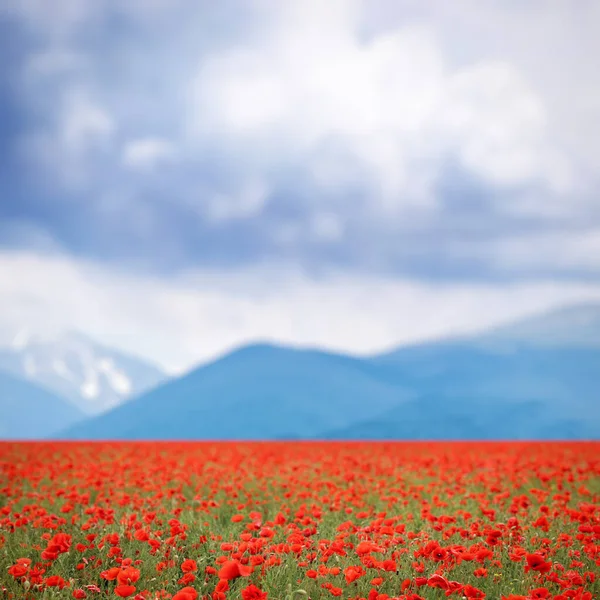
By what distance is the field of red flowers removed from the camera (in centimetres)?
561

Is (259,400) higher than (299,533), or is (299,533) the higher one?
(259,400)

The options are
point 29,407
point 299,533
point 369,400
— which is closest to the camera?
point 299,533

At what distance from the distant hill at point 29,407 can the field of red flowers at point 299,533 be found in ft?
368

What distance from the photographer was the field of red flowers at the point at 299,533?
5.61 meters

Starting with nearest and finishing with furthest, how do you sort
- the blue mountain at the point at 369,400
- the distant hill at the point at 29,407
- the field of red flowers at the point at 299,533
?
the field of red flowers at the point at 299,533, the blue mountain at the point at 369,400, the distant hill at the point at 29,407

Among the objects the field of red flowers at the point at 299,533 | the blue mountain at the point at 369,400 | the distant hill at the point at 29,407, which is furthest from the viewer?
the distant hill at the point at 29,407

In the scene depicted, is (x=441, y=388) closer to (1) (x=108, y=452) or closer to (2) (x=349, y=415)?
(2) (x=349, y=415)

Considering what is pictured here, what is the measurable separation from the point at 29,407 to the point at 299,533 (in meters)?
130

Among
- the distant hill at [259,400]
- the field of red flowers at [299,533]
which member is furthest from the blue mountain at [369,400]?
the field of red flowers at [299,533]

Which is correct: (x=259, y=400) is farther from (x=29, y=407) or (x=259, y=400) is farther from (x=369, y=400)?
(x=29, y=407)

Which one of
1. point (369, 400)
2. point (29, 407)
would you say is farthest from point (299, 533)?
point (29, 407)

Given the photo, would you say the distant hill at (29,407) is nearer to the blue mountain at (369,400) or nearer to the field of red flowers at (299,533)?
the blue mountain at (369,400)

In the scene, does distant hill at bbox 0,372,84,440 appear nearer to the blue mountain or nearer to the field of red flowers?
the blue mountain

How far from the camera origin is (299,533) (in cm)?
668
